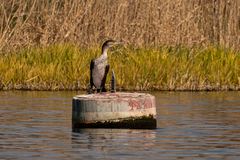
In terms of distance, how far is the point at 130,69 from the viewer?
25.5 meters

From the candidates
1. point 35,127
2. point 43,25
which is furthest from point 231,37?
point 35,127

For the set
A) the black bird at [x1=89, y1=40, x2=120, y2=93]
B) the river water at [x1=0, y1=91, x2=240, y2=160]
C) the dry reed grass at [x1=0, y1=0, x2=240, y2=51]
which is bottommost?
the river water at [x1=0, y1=91, x2=240, y2=160]

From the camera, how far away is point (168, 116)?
19188 mm

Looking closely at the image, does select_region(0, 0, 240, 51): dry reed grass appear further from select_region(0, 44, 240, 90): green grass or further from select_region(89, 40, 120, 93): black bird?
select_region(89, 40, 120, 93): black bird

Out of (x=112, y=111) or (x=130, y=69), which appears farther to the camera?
(x=130, y=69)

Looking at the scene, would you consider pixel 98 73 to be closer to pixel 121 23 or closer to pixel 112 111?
pixel 112 111

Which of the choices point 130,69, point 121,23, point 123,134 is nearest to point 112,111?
point 123,134

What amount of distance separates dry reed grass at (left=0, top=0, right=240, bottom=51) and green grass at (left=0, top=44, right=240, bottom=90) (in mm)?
833

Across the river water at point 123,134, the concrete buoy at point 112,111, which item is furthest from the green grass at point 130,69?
the concrete buoy at point 112,111

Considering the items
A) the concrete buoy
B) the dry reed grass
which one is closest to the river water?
the concrete buoy

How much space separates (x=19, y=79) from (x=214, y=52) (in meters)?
4.93

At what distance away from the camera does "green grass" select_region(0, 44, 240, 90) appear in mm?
25516

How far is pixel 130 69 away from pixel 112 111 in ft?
30.6

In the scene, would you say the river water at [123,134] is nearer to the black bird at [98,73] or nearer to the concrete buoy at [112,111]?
the concrete buoy at [112,111]
